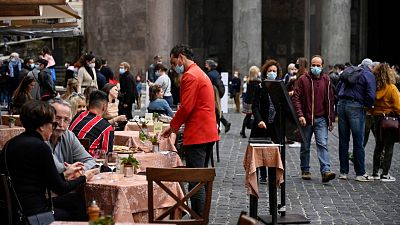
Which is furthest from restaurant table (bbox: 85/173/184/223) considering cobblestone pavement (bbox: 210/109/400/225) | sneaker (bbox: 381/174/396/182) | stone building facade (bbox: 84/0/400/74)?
stone building facade (bbox: 84/0/400/74)

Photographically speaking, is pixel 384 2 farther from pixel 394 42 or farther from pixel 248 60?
pixel 248 60

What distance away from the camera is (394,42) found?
48750 millimetres

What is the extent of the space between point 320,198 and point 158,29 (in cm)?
2193

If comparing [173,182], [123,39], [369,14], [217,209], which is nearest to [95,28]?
[123,39]

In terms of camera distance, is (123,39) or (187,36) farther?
(187,36)

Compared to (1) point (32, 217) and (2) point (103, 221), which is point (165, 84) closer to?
(1) point (32, 217)

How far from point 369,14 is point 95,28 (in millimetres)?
18026

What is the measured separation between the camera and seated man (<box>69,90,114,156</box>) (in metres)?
10.3

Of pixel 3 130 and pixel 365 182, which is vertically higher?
pixel 3 130

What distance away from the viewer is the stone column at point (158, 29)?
3438 cm

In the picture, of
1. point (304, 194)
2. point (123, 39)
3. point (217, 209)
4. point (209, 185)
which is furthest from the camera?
point (123, 39)

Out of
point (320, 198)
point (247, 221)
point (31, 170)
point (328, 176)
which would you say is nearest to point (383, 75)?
point (328, 176)

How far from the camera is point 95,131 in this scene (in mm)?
10352

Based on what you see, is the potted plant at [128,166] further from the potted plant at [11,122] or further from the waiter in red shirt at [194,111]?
the potted plant at [11,122]
